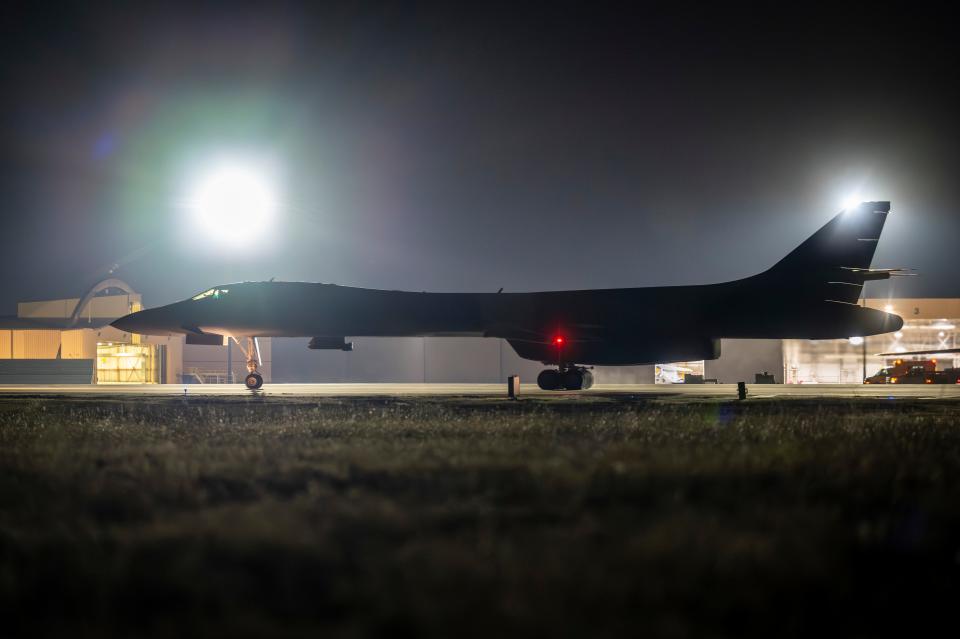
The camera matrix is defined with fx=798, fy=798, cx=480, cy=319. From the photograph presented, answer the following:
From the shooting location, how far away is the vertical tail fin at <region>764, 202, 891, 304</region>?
27.8 m

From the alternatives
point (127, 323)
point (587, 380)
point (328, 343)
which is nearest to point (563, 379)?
point (587, 380)

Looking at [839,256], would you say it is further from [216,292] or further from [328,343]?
[216,292]

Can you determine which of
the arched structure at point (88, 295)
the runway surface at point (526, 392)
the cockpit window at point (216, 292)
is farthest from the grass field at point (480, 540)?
the arched structure at point (88, 295)

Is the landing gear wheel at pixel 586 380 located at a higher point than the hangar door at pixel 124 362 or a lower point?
lower

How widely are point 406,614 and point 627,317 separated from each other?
25867 millimetres

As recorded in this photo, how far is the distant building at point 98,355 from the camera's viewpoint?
4969cm

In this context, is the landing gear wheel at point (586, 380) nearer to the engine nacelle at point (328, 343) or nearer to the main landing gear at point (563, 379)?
the main landing gear at point (563, 379)

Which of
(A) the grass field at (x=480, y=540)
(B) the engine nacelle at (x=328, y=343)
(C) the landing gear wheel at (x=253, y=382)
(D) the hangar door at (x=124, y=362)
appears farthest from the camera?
(D) the hangar door at (x=124, y=362)

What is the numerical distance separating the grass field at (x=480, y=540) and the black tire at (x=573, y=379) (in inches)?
796

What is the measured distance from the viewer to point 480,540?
445cm

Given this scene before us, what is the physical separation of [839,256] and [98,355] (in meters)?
47.5

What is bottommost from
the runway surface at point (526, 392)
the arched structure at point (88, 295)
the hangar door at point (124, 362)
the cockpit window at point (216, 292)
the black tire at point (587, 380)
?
the runway surface at point (526, 392)

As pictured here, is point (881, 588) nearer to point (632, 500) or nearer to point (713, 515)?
point (713, 515)

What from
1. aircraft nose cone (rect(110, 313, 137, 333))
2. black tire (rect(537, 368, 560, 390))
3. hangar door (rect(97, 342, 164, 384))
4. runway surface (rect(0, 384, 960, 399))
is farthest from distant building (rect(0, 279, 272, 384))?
black tire (rect(537, 368, 560, 390))
